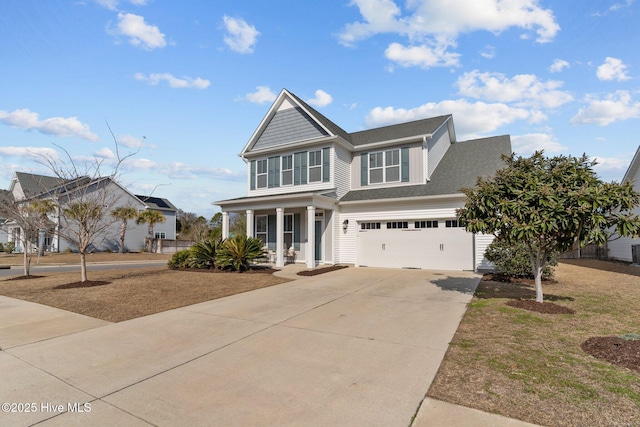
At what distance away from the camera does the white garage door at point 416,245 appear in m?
14.1

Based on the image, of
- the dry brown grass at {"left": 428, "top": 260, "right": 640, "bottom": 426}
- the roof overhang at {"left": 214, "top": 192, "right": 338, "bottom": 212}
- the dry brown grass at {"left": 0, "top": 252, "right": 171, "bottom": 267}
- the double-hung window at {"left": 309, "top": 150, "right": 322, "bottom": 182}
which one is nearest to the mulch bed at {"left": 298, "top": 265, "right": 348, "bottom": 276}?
the roof overhang at {"left": 214, "top": 192, "right": 338, "bottom": 212}

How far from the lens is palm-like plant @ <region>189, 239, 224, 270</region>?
14883mm

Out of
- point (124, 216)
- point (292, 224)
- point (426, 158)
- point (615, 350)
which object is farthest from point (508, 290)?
point (124, 216)

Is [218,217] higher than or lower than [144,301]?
higher

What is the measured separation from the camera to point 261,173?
19.5 m

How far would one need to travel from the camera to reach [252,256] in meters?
14.1

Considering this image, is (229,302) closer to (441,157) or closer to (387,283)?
(387,283)

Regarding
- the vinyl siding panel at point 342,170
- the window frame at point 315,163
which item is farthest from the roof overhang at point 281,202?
the window frame at point 315,163

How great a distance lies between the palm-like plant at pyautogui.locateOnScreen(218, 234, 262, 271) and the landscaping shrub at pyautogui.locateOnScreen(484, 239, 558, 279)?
9286mm

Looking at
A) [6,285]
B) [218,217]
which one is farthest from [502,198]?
[218,217]

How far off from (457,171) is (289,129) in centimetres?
918

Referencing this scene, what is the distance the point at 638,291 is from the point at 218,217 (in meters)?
42.2

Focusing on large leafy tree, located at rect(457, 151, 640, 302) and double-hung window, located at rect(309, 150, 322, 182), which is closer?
large leafy tree, located at rect(457, 151, 640, 302)

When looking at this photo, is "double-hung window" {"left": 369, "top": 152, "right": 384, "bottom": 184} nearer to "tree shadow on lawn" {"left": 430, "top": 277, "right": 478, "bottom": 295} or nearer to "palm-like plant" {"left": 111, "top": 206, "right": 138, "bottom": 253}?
"tree shadow on lawn" {"left": 430, "top": 277, "right": 478, "bottom": 295}
